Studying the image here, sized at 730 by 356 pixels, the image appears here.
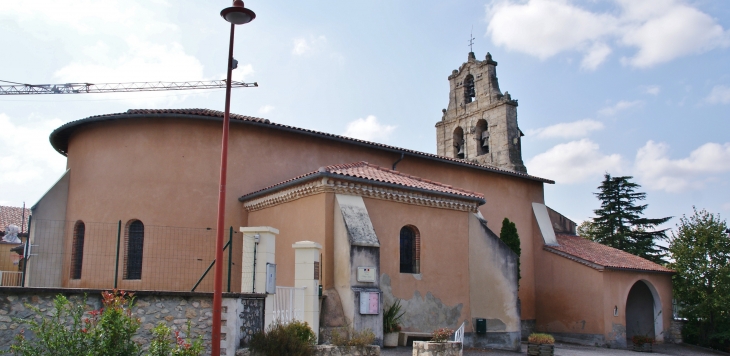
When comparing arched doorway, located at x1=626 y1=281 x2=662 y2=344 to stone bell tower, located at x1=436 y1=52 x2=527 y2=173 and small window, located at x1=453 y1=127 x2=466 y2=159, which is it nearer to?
stone bell tower, located at x1=436 y1=52 x2=527 y2=173

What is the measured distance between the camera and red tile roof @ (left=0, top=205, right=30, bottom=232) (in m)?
37.8

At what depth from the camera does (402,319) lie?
16.1 metres

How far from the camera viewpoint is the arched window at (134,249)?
61.1 ft

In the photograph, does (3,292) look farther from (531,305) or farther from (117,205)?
(531,305)

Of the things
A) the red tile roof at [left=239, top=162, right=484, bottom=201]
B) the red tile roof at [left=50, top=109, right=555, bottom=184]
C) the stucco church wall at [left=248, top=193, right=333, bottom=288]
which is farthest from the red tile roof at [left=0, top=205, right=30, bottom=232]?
the stucco church wall at [left=248, top=193, right=333, bottom=288]

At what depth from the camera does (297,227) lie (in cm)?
1680

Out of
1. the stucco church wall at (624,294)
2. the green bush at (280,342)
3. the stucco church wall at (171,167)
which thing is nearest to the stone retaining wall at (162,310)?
the green bush at (280,342)

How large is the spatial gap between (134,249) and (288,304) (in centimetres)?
812

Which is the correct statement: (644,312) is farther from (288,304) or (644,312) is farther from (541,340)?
(288,304)

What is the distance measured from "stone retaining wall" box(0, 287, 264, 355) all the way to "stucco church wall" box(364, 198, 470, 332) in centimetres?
564

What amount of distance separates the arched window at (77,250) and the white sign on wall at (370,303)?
986 centimetres

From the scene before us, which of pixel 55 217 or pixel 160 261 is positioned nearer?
pixel 160 261

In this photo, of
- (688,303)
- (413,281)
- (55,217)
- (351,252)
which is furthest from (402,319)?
(688,303)

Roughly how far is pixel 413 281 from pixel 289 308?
483cm
